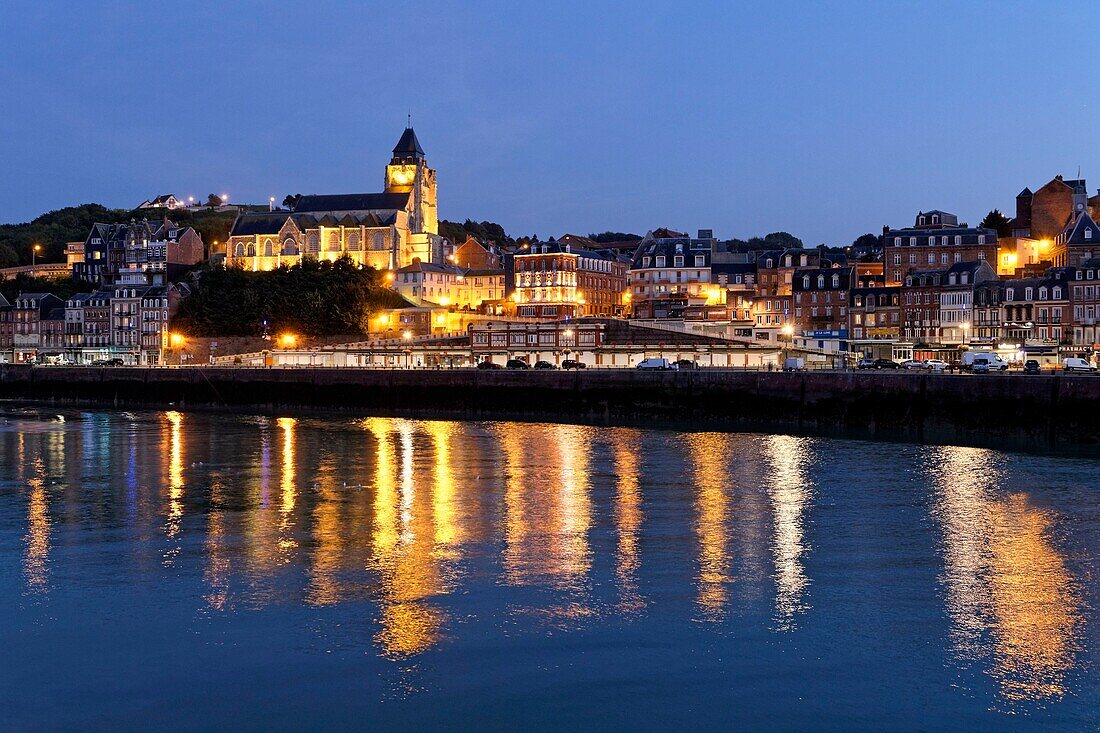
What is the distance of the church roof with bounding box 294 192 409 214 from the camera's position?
138 meters

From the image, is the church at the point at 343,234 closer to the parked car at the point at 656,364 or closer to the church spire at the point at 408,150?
the church spire at the point at 408,150

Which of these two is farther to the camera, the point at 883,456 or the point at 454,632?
the point at 883,456

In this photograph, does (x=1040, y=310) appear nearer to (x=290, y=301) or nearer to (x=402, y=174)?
(x=290, y=301)

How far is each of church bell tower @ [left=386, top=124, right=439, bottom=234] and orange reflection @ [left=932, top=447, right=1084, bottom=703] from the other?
114759 mm

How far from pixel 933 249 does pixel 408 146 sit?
73.8 metres

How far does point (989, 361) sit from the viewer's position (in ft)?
220

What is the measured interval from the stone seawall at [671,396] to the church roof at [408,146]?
70344mm

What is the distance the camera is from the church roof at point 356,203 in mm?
138250

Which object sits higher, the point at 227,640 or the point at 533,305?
the point at 533,305

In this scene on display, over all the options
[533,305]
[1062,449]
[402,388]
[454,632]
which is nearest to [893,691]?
[454,632]

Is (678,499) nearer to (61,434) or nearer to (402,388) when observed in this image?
(61,434)

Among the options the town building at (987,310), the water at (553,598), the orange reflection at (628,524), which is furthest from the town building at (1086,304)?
the orange reflection at (628,524)

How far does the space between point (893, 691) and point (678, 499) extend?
15.3 meters

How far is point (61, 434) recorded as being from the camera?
53188 mm
